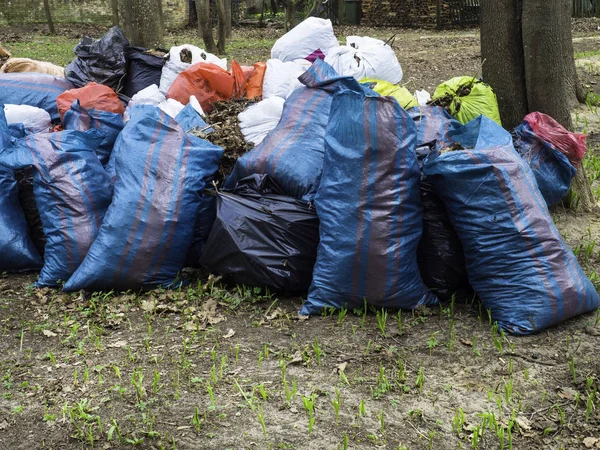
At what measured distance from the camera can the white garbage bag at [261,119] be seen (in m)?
4.43

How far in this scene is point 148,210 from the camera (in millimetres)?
3824

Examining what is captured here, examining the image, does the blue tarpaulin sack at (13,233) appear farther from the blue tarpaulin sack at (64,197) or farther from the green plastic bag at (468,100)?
the green plastic bag at (468,100)

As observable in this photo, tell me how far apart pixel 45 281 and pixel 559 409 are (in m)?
2.70

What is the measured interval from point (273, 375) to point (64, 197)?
1664mm

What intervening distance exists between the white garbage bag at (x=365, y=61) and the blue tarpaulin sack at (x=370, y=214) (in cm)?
132

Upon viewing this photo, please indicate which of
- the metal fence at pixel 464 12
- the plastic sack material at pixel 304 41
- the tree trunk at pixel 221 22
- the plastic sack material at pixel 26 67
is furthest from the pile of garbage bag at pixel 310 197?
the metal fence at pixel 464 12

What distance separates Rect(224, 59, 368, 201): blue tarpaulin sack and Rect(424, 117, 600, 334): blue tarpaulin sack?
71 centimetres

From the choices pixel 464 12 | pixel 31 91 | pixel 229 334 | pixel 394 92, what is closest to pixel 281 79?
pixel 394 92

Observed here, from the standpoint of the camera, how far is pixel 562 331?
3.42 metres

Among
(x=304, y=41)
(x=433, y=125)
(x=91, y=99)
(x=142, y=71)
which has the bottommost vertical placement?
(x=433, y=125)

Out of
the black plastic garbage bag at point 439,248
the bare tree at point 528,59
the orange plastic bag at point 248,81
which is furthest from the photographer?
the orange plastic bag at point 248,81

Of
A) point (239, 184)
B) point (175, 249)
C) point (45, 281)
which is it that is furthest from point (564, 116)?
point (45, 281)

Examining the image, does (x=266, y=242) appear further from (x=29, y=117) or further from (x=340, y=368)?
(x=29, y=117)

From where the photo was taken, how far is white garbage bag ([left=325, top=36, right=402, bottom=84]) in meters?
4.91
